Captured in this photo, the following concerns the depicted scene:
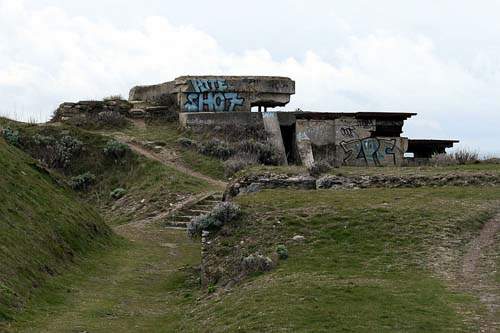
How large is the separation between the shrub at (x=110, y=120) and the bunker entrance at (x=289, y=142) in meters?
7.22

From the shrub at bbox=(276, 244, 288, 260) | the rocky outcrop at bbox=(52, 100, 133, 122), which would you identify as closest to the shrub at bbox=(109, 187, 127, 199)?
the rocky outcrop at bbox=(52, 100, 133, 122)

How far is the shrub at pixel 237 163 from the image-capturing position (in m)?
31.5

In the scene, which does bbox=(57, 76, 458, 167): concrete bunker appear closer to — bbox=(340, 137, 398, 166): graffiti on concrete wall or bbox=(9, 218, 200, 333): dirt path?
bbox=(340, 137, 398, 166): graffiti on concrete wall

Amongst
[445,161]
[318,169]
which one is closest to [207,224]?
[318,169]

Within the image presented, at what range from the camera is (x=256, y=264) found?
15.5 m

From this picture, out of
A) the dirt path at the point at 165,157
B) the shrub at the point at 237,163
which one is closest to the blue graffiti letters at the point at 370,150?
the shrub at the point at 237,163

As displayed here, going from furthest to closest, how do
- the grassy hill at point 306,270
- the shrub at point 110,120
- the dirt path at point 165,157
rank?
the shrub at point 110,120, the dirt path at point 165,157, the grassy hill at point 306,270

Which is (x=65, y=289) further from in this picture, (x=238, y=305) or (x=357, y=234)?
(x=357, y=234)

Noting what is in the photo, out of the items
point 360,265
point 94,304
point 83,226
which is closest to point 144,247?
point 83,226

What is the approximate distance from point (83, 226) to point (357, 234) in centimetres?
773

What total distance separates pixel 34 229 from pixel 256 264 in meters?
5.27

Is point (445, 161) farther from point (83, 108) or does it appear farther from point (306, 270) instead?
point (83, 108)

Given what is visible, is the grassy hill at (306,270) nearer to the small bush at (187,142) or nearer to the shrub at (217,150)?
the shrub at (217,150)

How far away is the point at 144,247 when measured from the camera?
22594 millimetres
